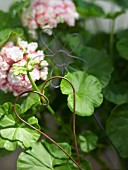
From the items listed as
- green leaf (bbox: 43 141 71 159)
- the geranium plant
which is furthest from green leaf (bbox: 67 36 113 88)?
green leaf (bbox: 43 141 71 159)

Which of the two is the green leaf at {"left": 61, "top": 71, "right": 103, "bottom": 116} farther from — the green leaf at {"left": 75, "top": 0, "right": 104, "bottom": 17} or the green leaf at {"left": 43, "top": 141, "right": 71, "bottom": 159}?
the green leaf at {"left": 75, "top": 0, "right": 104, "bottom": 17}

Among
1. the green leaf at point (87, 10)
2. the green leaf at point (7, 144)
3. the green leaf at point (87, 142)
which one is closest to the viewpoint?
the green leaf at point (7, 144)

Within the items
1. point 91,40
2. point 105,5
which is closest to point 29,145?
point 91,40

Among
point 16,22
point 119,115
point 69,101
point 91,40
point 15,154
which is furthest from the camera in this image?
point 15,154

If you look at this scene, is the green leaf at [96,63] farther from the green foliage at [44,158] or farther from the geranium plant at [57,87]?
the green foliage at [44,158]

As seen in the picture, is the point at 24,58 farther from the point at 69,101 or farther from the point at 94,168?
the point at 94,168

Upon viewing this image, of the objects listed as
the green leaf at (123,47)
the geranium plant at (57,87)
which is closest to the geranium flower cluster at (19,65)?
the geranium plant at (57,87)

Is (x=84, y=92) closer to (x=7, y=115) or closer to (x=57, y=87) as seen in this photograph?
(x=57, y=87)

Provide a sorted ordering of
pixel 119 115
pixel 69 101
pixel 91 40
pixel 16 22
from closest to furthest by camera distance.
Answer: pixel 69 101 → pixel 119 115 → pixel 16 22 → pixel 91 40
